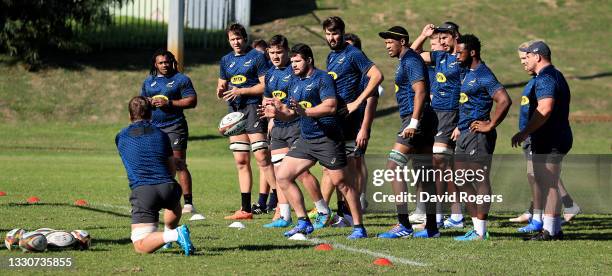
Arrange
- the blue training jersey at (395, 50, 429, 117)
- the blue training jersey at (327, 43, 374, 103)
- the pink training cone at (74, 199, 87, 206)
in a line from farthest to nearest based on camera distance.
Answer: the pink training cone at (74, 199, 87, 206) → the blue training jersey at (327, 43, 374, 103) → the blue training jersey at (395, 50, 429, 117)

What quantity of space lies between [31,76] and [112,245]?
26.2 metres

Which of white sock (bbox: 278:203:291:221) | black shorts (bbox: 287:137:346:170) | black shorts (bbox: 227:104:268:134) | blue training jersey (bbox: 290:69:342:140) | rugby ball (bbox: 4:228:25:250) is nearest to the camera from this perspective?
rugby ball (bbox: 4:228:25:250)

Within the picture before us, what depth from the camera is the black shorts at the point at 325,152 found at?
11.5 m

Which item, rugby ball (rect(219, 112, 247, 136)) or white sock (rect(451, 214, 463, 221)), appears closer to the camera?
white sock (rect(451, 214, 463, 221))

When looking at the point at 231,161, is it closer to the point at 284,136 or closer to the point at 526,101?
the point at 284,136

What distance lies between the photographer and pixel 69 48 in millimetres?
36750

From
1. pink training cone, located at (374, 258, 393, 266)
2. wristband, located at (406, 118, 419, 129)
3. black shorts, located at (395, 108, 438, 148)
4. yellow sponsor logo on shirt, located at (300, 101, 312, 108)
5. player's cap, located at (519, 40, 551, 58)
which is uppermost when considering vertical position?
player's cap, located at (519, 40, 551, 58)

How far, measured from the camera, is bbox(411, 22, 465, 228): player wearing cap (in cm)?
1261

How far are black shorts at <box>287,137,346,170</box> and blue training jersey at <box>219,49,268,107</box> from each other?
9.42ft

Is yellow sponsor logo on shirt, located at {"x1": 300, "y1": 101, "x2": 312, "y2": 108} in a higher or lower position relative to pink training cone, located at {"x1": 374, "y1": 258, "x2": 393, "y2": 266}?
higher

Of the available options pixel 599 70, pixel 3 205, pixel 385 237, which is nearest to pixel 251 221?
pixel 385 237

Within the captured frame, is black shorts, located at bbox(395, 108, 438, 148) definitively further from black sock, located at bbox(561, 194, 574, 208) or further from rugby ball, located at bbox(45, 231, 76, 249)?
rugby ball, located at bbox(45, 231, 76, 249)

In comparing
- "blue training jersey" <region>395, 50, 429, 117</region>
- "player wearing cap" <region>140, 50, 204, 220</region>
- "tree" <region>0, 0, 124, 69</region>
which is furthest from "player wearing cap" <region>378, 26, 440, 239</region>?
"tree" <region>0, 0, 124, 69</region>
